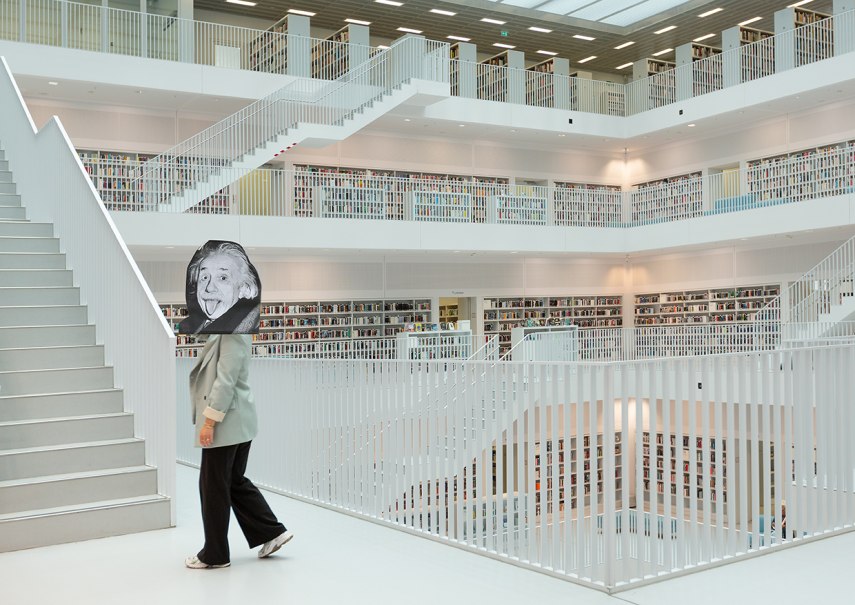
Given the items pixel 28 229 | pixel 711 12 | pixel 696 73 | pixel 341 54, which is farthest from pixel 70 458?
pixel 711 12

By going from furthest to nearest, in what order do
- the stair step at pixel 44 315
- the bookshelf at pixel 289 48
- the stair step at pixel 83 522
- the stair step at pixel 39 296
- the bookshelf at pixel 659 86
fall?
the bookshelf at pixel 659 86 < the bookshelf at pixel 289 48 < the stair step at pixel 39 296 < the stair step at pixel 44 315 < the stair step at pixel 83 522

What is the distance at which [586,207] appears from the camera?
825 inches

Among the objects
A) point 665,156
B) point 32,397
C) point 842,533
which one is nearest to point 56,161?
point 32,397

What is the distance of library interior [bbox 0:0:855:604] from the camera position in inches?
183

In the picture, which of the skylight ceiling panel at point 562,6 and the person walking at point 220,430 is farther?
the skylight ceiling panel at point 562,6

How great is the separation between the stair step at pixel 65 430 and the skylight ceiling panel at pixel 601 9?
18.4 m

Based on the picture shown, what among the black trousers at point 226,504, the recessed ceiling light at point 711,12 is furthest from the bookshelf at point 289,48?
the black trousers at point 226,504

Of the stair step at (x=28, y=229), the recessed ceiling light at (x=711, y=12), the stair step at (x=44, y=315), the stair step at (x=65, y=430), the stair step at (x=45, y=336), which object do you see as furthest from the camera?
the recessed ceiling light at (x=711, y=12)

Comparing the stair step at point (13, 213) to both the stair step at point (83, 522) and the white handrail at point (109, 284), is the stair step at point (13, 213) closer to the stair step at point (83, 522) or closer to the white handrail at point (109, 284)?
the white handrail at point (109, 284)

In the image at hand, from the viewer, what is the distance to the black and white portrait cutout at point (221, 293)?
438 cm

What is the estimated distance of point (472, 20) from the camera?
22391 millimetres

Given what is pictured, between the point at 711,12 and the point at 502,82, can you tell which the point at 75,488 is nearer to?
the point at 502,82

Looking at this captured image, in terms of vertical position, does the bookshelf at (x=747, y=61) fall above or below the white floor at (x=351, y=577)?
above

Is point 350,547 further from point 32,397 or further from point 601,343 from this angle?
point 601,343
